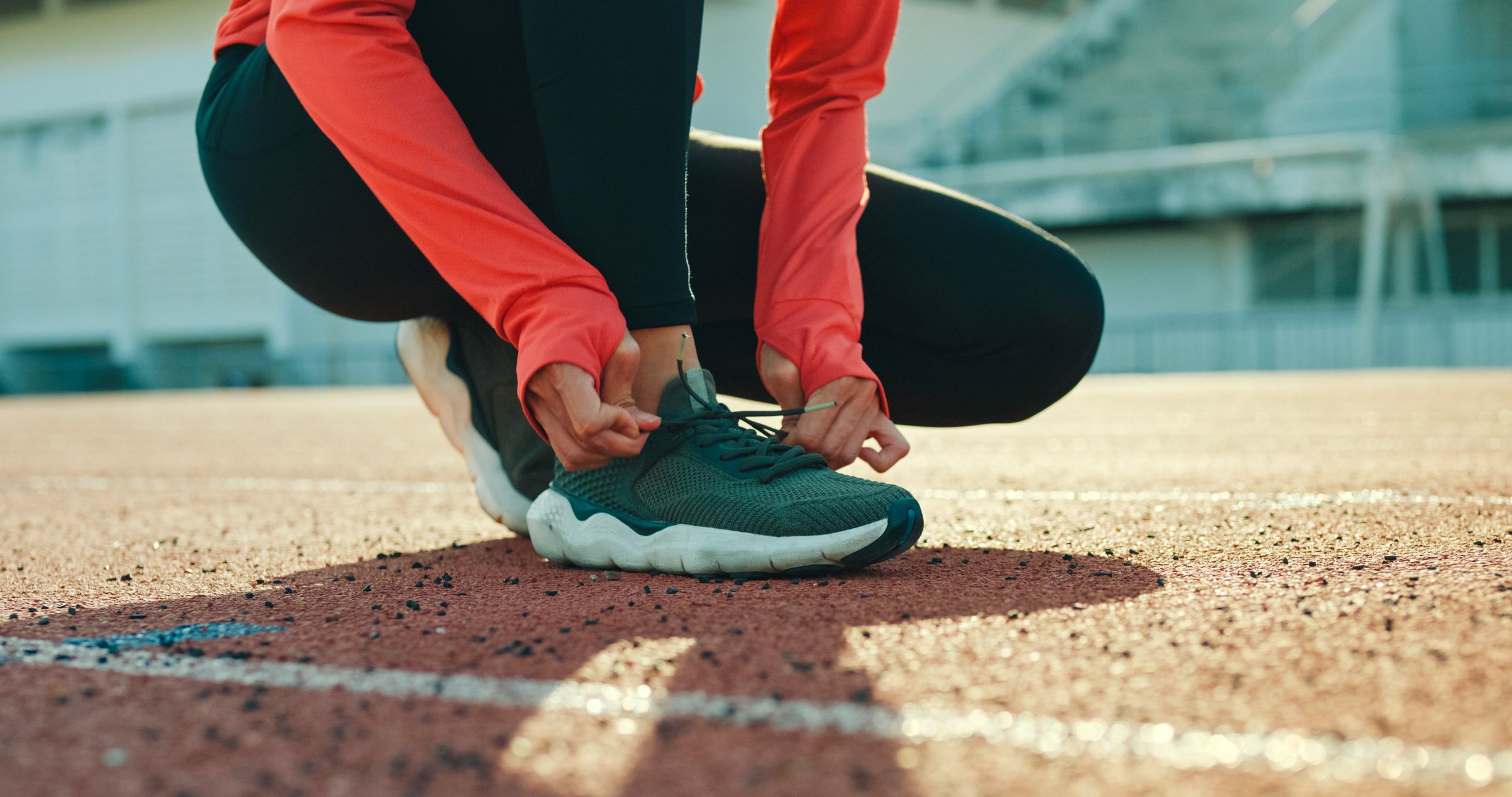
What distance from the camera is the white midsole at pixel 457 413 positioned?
1.71 m

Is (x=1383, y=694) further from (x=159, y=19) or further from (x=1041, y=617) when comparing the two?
(x=159, y=19)

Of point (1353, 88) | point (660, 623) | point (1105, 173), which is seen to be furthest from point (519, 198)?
point (1353, 88)

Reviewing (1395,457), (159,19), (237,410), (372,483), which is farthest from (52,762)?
(159,19)

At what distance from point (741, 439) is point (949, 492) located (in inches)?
40.6

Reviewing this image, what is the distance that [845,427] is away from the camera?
4.69ft

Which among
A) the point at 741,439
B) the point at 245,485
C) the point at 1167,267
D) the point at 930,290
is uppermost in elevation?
the point at 930,290

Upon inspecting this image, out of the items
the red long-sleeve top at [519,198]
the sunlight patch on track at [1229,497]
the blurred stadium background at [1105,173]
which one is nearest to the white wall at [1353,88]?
the blurred stadium background at [1105,173]

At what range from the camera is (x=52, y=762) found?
0.75 metres

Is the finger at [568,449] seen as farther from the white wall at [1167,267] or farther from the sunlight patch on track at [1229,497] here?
the white wall at [1167,267]

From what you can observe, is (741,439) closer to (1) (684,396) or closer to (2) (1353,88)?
(1) (684,396)

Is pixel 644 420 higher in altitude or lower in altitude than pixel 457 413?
higher

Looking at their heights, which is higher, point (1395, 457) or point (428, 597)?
point (428, 597)

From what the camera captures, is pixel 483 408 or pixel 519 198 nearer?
pixel 519 198

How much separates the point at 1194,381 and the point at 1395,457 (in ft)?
26.2
